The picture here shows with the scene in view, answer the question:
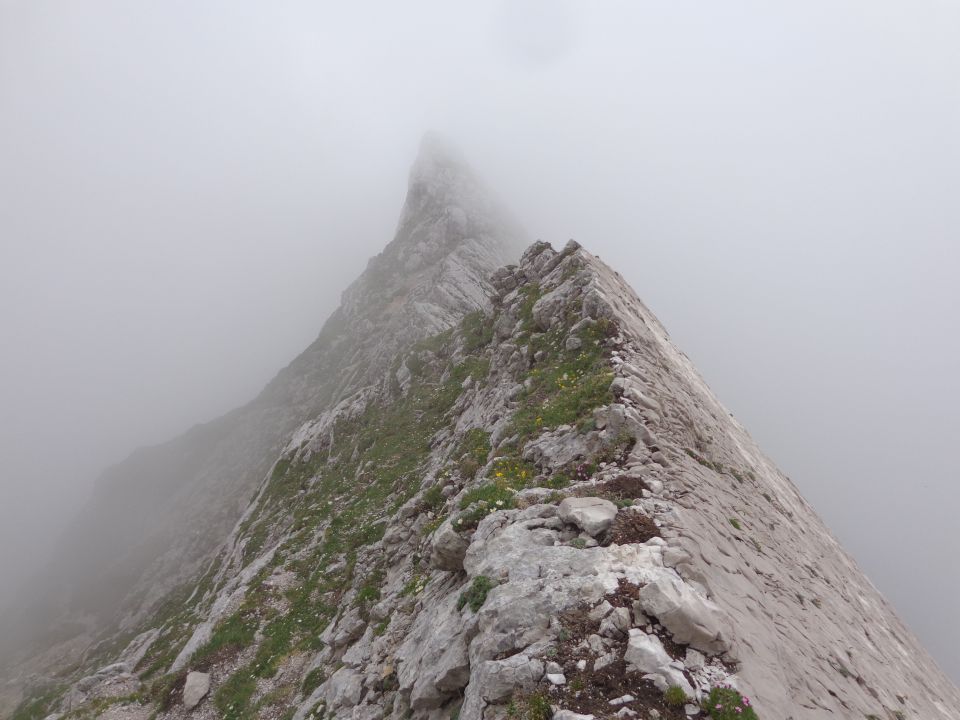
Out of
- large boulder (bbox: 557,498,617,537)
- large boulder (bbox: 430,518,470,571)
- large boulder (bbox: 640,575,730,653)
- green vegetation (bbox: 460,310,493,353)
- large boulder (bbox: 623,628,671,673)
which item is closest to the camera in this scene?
large boulder (bbox: 623,628,671,673)

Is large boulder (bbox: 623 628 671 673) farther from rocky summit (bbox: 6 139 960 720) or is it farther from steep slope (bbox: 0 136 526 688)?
steep slope (bbox: 0 136 526 688)

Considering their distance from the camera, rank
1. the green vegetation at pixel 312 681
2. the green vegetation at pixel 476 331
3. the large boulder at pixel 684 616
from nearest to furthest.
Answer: the large boulder at pixel 684 616
the green vegetation at pixel 312 681
the green vegetation at pixel 476 331

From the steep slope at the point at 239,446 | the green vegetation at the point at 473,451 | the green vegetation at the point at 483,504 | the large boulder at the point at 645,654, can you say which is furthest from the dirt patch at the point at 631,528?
the steep slope at the point at 239,446

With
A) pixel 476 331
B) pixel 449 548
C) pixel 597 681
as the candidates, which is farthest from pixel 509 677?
pixel 476 331

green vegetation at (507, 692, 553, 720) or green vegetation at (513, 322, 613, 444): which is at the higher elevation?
green vegetation at (513, 322, 613, 444)

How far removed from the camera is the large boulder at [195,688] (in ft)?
65.1

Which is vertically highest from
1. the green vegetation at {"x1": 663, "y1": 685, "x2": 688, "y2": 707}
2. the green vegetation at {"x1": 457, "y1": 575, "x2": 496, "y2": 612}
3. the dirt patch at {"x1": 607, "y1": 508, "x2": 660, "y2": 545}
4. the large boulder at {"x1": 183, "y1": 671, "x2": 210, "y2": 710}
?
the dirt patch at {"x1": 607, "y1": 508, "x2": 660, "y2": 545}

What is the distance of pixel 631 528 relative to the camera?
10.8 m

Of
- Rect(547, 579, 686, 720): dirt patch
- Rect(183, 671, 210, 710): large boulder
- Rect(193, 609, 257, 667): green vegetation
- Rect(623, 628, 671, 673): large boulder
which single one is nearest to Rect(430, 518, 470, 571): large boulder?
Rect(547, 579, 686, 720): dirt patch

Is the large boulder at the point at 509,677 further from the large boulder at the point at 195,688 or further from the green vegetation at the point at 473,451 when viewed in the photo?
the large boulder at the point at 195,688

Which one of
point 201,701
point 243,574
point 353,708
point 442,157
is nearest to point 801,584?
point 353,708

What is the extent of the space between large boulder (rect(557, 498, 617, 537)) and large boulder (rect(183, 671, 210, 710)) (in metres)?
20.2

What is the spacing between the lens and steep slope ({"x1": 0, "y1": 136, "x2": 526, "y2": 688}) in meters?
67.0

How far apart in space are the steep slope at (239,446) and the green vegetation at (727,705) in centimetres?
5317
